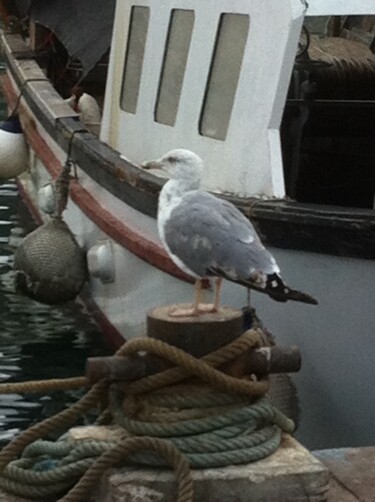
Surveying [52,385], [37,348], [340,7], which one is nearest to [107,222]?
[37,348]

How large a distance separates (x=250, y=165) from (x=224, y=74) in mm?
649

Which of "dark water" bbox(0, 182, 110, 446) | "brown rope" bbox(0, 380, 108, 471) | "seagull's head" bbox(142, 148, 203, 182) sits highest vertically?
"seagull's head" bbox(142, 148, 203, 182)

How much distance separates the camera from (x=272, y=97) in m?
5.77

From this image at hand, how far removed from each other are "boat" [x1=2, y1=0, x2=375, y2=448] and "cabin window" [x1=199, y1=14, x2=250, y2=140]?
0.01 metres

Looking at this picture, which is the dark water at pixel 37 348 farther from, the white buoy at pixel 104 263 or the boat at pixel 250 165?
the white buoy at pixel 104 263

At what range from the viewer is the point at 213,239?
4156 millimetres

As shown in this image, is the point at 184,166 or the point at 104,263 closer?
the point at 184,166

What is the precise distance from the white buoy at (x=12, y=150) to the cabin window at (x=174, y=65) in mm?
3115

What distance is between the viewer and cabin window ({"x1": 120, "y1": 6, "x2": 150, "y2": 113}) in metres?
7.62

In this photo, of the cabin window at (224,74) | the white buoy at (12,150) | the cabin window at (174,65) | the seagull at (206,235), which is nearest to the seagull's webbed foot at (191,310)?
the seagull at (206,235)

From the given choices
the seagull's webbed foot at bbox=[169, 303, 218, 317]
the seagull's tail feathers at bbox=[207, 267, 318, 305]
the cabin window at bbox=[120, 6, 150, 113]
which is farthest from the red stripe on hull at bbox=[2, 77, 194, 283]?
the seagull's webbed foot at bbox=[169, 303, 218, 317]

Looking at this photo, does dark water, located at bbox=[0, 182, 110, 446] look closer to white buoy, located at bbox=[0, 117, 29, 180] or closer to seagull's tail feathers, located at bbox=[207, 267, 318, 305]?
white buoy, located at bbox=[0, 117, 29, 180]

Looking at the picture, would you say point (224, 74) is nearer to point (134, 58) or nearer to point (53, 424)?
point (134, 58)

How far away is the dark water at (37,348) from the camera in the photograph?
23.3ft
